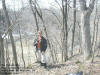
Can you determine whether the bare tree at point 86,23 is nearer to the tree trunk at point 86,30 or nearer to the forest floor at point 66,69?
the tree trunk at point 86,30

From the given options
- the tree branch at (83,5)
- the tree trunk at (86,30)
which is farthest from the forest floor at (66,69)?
the tree branch at (83,5)

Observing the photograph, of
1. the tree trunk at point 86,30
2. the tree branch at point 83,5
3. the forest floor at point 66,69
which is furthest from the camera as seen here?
the tree trunk at point 86,30

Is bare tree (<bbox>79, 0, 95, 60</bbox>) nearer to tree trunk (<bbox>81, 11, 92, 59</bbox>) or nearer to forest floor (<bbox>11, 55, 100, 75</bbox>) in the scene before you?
tree trunk (<bbox>81, 11, 92, 59</bbox>)

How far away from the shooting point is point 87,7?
1089 cm

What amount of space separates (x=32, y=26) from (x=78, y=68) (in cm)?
1248

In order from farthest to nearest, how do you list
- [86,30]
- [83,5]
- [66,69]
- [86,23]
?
[86,30], [86,23], [83,5], [66,69]

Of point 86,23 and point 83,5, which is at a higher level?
point 83,5

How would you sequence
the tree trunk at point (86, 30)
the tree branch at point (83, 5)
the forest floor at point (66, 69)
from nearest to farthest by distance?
the forest floor at point (66, 69), the tree branch at point (83, 5), the tree trunk at point (86, 30)

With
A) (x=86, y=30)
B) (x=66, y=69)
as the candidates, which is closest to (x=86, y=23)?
(x=86, y=30)

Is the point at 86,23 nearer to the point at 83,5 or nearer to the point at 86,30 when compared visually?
the point at 86,30

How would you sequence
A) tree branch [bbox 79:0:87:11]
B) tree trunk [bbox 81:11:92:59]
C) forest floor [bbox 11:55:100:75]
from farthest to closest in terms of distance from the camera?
tree trunk [bbox 81:11:92:59]
tree branch [bbox 79:0:87:11]
forest floor [bbox 11:55:100:75]

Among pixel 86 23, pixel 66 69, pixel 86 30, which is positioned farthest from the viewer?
pixel 86 30

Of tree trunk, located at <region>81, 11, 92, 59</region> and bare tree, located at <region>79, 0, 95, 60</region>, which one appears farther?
tree trunk, located at <region>81, 11, 92, 59</region>

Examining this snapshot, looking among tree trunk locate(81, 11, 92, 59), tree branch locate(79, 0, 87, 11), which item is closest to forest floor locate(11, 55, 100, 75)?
tree trunk locate(81, 11, 92, 59)
